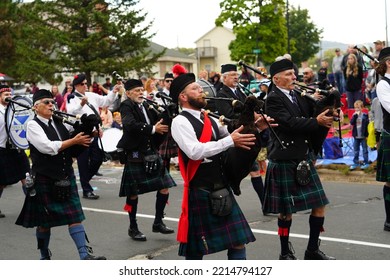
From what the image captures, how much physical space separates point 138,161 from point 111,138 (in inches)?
244

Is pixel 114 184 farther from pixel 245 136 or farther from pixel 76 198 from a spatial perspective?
pixel 245 136

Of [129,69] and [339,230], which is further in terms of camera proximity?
[129,69]

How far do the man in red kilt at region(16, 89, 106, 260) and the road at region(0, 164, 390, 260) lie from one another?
0.61 m

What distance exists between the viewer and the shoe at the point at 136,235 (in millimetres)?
6812

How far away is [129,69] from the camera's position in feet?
100

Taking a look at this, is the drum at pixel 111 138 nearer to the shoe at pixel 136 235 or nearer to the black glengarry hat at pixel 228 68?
the black glengarry hat at pixel 228 68

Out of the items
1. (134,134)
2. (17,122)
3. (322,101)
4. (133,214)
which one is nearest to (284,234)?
(322,101)

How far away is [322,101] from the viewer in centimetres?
539

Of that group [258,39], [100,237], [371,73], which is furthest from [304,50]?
[100,237]

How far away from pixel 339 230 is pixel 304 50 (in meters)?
52.3

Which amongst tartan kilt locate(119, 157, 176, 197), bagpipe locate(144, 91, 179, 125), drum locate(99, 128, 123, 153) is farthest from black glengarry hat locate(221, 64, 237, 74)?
drum locate(99, 128, 123, 153)

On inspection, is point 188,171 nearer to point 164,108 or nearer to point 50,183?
point 50,183

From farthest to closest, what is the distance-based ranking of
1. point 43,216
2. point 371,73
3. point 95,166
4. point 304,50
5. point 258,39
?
point 304,50 < point 258,39 < point 371,73 < point 95,166 < point 43,216

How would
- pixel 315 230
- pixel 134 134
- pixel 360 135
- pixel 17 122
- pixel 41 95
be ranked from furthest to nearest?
pixel 360 135 < pixel 17 122 < pixel 134 134 < pixel 41 95 < pixel 315 230
